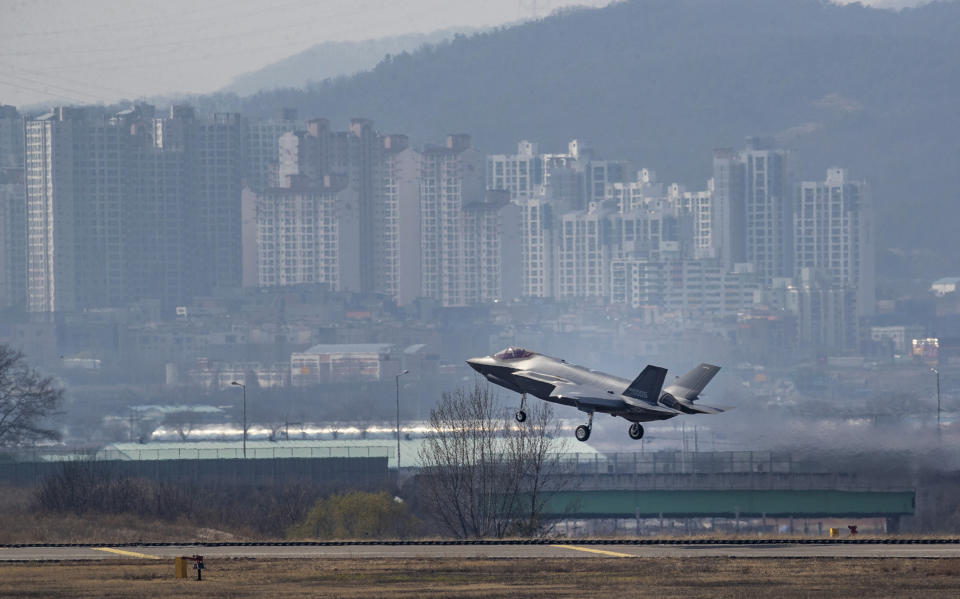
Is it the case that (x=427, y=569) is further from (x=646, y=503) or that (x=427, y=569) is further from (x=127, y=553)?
(x=646, y=503)

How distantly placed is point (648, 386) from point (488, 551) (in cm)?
946

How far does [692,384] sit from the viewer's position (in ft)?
236

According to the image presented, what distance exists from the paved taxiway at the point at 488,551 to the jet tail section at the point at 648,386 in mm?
6294

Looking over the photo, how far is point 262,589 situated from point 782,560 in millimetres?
20052

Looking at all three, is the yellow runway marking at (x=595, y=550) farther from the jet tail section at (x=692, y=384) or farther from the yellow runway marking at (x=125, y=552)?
the yellow runway marking at (x=125, y=552)

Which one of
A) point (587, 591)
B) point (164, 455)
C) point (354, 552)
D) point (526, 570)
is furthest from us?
point (164, 455)

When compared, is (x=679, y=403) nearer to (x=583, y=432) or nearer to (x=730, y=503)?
(x=583, y=432)

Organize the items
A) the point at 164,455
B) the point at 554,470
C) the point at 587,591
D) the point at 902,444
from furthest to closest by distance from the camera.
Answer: the point at 164,455, the point at 554,470, the point at 902,444, the point at 587,591

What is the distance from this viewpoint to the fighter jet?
7119 centimetres

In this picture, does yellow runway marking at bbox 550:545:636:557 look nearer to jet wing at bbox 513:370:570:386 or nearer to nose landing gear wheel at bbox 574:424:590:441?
nose landing gear wheel at bbox 574:424:590:441

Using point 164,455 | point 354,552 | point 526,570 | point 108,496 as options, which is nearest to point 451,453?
point 108,496

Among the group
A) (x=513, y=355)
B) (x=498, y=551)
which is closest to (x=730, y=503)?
(x=513, y=355)

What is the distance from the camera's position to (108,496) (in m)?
113

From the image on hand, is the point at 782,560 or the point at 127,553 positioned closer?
the point at 782,560
